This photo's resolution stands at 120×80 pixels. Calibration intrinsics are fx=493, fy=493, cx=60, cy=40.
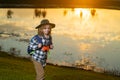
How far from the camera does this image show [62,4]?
2712cm

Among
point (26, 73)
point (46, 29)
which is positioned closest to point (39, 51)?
point (46, 29)

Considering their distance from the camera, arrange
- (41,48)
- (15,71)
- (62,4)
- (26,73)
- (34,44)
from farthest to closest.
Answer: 1. (62,4)
2. (15,71)
3. (26,73)
4. (41,48)
5. (34,44)

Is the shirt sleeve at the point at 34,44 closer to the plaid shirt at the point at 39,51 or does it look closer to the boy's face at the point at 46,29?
the plaid shirt at the point at 39,51

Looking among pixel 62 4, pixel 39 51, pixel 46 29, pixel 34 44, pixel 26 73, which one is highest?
pixel 62 4

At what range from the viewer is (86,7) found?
2586 cm

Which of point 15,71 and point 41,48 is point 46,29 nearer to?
point 41,48

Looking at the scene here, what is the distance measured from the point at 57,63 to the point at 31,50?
416 inches

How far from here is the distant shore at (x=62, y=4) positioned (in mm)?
25828

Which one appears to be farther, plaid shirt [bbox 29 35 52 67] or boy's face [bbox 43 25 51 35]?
boy's face [bbox 43 25 51 35]

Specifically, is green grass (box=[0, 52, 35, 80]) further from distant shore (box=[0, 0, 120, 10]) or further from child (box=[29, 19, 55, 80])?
distant shore (box=[0, 0, 120, 10])

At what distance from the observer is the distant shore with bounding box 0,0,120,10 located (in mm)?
25828

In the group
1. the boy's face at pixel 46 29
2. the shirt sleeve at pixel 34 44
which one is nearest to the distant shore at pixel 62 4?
the boy's face at pixel 46 29

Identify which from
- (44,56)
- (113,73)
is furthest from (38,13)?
(44,56)

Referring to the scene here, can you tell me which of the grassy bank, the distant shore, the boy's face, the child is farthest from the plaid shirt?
the distant shore
